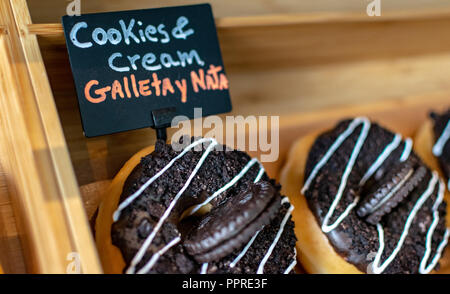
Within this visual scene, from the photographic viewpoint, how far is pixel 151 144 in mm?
1190

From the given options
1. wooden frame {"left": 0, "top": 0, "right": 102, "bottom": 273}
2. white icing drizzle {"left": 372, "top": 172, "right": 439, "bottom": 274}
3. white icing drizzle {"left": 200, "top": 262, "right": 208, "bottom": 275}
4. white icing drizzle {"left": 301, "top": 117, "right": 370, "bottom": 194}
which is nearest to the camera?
wooden frame {"left": 0, "top": 0, "right": 102, "bottom": 273}

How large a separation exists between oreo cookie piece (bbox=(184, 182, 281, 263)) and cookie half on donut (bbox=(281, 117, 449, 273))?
0.34m

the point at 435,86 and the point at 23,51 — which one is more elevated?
the point at 23,51

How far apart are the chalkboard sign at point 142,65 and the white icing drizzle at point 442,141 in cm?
93

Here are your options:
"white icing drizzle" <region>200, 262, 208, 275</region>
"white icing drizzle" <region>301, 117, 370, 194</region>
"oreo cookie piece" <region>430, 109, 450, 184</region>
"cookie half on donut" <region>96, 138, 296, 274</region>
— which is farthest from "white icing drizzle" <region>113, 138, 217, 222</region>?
"oreo cookie piece" <region>430, 109, 450, 184</region>

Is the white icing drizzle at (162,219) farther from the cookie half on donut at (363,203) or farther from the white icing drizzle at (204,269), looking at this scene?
the cookie half on donut at (363,203)

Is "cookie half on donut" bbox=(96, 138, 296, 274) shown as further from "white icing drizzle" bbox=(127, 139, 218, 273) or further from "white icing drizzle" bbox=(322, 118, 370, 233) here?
"white icing drizzle" bbox=(322, 118, 370, 233)

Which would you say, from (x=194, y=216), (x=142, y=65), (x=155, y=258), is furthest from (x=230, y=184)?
(x=142, y=65)

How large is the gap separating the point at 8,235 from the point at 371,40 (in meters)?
1.55

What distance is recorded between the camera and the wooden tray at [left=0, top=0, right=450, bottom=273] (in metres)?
0.81

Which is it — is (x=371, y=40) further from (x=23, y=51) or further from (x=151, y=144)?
(x=23, y=51)

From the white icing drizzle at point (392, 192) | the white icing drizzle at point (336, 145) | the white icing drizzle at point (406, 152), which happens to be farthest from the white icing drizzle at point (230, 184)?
the white icing drizzle at point (406, 152)

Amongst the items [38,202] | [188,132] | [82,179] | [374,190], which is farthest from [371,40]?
[38,202]

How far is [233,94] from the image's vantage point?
1.64m
